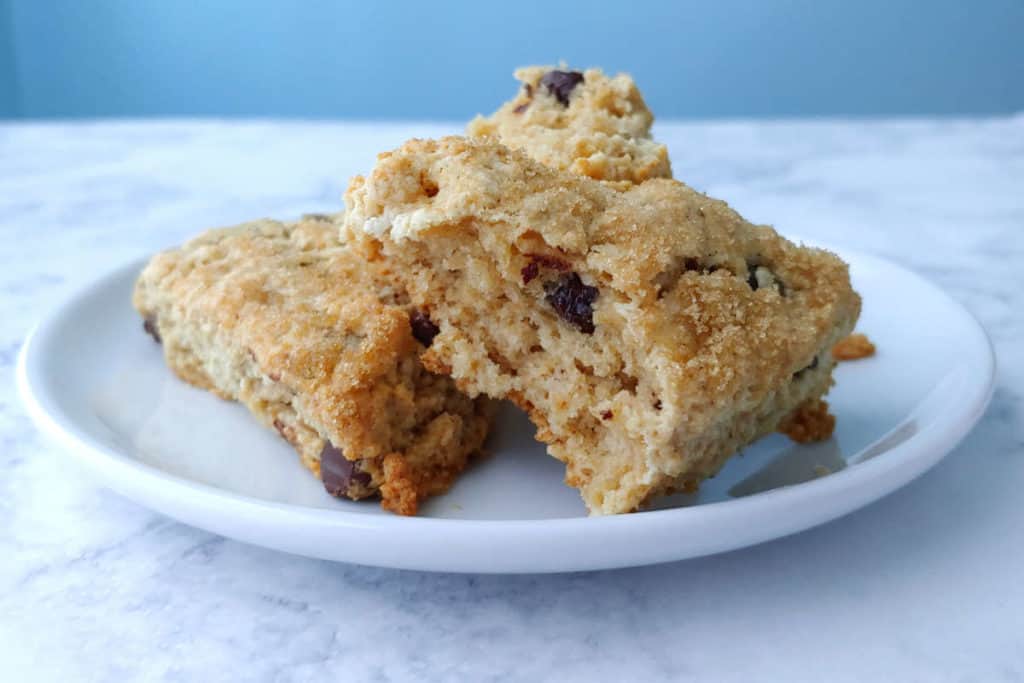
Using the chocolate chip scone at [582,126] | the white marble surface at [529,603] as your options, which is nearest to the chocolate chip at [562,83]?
the chocolate chip scone at [582,126]

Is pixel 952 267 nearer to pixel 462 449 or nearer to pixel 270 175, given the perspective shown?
pixel 462 449

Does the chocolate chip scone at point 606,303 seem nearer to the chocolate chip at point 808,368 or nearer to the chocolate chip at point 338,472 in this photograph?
the chocolate chip at point 808,368

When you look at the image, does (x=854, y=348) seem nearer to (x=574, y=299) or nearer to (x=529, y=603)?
(x=574, y=299)

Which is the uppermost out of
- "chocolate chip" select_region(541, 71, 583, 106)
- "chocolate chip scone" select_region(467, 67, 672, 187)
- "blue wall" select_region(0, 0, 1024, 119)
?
"chocolate chip" select_region(541, 71, 583, 106)

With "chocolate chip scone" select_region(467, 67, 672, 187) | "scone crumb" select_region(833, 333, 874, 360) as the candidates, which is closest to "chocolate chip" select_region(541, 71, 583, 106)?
"chocolate chip scone" select_region(467, 67, 672, 187)

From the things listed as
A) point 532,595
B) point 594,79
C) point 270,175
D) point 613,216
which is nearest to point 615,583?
point 532,595

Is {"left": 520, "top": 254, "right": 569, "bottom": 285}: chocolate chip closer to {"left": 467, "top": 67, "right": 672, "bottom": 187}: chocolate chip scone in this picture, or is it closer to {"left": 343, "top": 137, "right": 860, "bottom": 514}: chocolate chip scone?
{"left": 343, "top": 137, "right": 860, "bottom": 514}: chocolate chip scone

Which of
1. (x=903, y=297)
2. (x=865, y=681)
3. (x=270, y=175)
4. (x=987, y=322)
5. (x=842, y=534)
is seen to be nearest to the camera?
(x=865, y=681)
